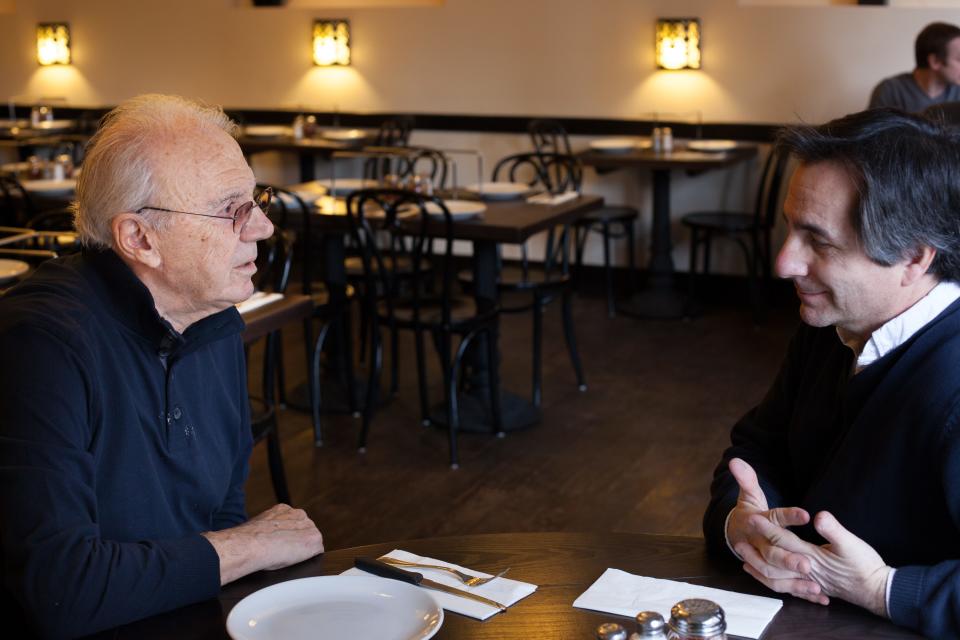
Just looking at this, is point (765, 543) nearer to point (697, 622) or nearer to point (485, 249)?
point (697, 622)

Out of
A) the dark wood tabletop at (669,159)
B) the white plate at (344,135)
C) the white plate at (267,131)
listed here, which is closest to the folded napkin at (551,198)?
the dark wood tabletop at (669,159)

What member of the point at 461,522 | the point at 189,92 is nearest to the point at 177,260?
the point at 461,522

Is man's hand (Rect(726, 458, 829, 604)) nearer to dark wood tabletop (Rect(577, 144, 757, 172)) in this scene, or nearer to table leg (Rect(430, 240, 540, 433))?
table leg (Rect(430, 240, 540, 433))

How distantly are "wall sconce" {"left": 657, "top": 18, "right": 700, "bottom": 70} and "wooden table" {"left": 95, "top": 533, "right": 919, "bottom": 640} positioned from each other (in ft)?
16.6

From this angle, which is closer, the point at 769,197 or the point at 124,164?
the point at 124,164

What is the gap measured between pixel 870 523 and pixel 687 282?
5.15 meters

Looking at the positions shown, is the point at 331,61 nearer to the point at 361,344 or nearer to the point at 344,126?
the point at 344,126

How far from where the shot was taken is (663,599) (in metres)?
1.38

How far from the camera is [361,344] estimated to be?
16.9 feet

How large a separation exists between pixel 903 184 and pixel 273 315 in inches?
75.8

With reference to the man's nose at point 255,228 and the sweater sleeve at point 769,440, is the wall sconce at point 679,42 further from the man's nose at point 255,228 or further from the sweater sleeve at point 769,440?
the man's nose at point 255,228

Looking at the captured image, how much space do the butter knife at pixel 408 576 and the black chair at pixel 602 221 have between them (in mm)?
4560

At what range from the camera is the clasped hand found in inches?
53.6

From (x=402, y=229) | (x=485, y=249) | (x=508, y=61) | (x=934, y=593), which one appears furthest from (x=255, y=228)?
(x=508, y=61)
